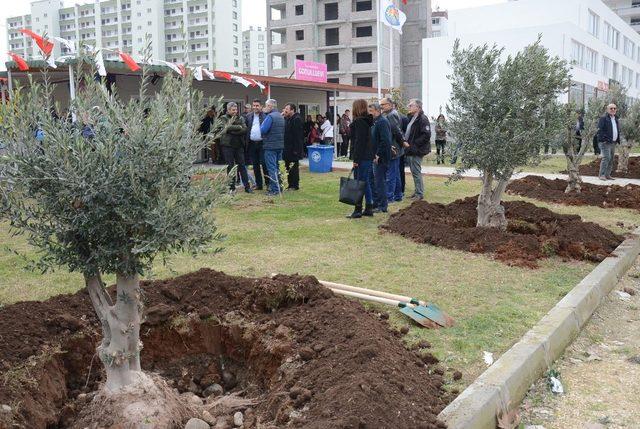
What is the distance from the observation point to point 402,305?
502cm

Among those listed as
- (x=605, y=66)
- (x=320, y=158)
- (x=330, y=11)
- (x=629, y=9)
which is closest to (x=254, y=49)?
(x=330, y=11)

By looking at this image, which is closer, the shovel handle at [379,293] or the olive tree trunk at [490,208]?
the shovel handle at [379,293]

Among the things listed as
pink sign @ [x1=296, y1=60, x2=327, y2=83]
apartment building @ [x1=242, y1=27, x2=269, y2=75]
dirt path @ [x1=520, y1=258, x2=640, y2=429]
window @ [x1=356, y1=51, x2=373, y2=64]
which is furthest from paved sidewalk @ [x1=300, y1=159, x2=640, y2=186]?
apartment building @ [x1=242, y1=27, x2=269, y2=75]

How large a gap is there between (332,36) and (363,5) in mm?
5272

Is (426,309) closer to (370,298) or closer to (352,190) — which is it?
(370,298)

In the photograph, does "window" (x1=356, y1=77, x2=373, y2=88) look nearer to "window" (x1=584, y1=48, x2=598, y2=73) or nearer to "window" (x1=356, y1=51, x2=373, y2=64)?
"window" (x1=356, y1=51, x2=373, y2=64)

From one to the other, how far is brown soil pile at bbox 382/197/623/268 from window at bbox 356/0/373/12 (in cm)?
6774

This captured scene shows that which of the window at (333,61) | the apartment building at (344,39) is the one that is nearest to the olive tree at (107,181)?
the apartment building at (344,39)

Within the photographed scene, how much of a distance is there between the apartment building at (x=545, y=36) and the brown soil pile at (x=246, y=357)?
125 ft

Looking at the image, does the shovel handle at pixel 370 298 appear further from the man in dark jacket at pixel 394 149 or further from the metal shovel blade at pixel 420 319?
the man in dark jacket at pixel 394 149

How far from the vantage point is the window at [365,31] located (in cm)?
7231

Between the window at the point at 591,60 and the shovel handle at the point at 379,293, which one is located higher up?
the window at the point at 591,60

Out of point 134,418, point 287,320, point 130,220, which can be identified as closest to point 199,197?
point 130,220

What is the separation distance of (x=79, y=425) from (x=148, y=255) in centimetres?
108
